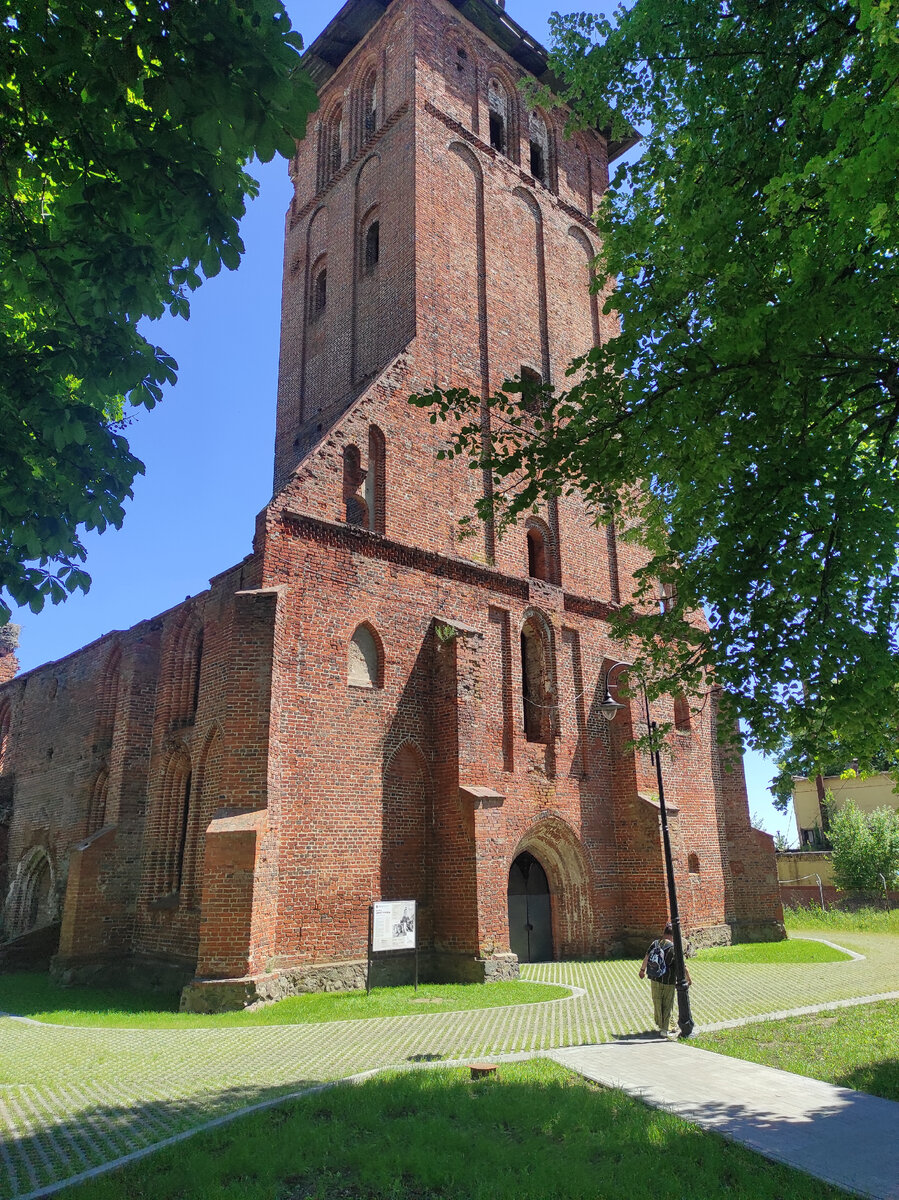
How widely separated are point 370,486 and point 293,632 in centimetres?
393

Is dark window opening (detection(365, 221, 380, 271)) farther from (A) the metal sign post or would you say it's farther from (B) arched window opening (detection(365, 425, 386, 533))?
(A) the metal sign post

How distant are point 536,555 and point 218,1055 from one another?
13.1 metres

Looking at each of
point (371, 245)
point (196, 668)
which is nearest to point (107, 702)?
point (196, 668)

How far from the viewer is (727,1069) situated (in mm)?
7812

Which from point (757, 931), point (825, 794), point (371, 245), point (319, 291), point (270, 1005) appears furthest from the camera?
point (825, 794)

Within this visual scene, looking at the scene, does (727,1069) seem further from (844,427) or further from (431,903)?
(431,903)

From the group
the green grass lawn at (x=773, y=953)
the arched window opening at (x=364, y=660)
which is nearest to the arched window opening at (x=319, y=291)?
the arched window opening at (x=364, y=660)

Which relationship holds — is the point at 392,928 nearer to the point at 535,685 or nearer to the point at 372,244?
the point at 535,685

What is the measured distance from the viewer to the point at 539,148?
79.2 ft

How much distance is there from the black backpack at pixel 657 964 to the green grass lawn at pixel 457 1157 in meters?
3.25

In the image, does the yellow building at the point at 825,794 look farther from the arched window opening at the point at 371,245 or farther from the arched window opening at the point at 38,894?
the arched window opening at the point at 38,894

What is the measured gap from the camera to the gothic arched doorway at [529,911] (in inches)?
656

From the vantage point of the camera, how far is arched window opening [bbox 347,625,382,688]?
14328 millimetres

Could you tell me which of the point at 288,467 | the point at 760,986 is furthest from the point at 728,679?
the point at 288,467
